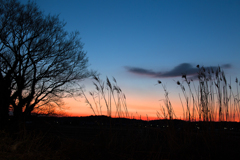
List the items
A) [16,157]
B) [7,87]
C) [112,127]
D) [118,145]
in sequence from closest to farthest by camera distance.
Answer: [16,157]
[118,145]
[112,127]
[7,87]

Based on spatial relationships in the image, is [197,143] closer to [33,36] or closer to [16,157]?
[16,157]

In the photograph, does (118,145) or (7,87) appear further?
(7,87)

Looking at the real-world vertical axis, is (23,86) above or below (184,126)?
above

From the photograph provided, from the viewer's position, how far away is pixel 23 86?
8789 mm

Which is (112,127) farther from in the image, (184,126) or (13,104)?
(13,104)

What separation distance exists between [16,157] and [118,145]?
1.45m

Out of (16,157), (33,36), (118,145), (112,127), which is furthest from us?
(33,36)

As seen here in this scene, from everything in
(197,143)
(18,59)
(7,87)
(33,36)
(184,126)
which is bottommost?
(197,143)

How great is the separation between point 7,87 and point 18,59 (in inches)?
50.9

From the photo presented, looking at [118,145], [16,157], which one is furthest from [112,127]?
[16,157]

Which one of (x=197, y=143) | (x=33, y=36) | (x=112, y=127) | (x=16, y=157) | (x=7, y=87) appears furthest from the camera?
(x=33, y=36)

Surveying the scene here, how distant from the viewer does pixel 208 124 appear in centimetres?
329

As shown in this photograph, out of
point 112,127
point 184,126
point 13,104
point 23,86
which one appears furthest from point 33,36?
point 184,126

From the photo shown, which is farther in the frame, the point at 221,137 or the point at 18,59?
the point at 18,59
